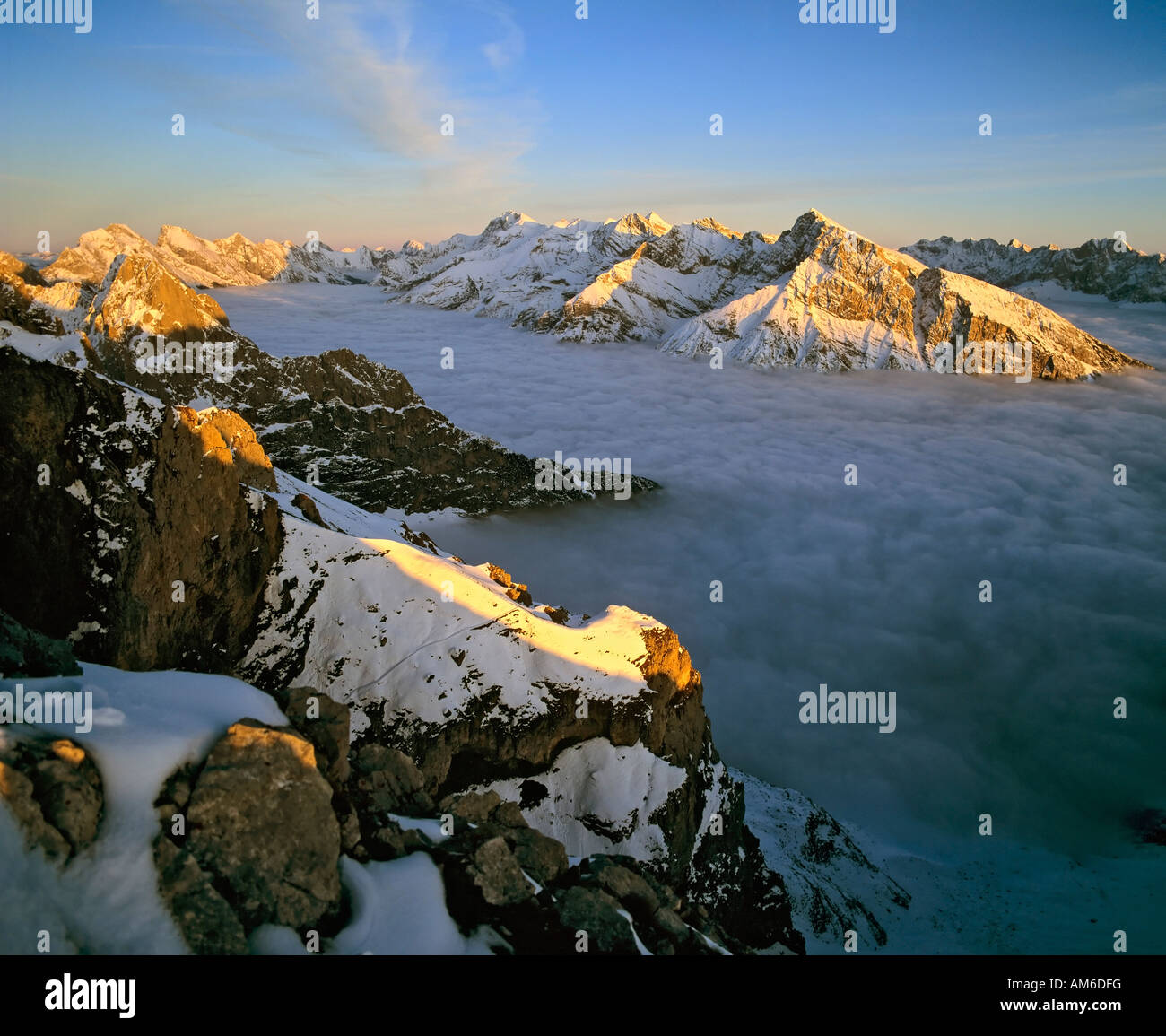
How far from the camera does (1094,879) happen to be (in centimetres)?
5938

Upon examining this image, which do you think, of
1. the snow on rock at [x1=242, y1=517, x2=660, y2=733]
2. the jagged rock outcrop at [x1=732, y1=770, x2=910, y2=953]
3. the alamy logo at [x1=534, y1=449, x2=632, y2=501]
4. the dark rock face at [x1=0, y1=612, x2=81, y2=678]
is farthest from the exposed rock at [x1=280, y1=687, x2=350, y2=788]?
the alamy logo at [x1=534, y1=449, x2=632, y2=501]

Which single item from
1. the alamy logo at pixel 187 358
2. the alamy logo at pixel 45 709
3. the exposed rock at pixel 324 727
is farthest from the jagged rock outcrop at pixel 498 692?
the alamy logo at pixel 187 358

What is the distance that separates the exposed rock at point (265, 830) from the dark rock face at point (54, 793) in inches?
66.7

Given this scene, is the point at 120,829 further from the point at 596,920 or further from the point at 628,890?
the point at 628,890

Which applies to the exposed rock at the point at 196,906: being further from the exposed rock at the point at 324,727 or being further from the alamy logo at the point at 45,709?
the exposed rock at the point at 324,727

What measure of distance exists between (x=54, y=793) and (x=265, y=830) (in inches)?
149

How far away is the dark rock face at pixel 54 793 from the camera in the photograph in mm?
10531

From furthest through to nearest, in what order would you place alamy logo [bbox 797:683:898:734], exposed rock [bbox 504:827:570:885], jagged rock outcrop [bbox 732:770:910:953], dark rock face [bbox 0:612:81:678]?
alamy logo [bbox 797:683:898:734] → jagged rock outcrop [bbox 732:770:910:953] → exposed rock [bbox 504:827:570:885] → dark rock face [bbox 0:612:81:678]

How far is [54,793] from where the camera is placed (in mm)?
10914

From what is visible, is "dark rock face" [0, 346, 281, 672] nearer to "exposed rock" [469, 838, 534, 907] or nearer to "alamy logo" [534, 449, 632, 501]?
"exposed rock" [469, 838, 534, 907]

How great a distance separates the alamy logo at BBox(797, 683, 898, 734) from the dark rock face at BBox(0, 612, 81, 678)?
274 feet

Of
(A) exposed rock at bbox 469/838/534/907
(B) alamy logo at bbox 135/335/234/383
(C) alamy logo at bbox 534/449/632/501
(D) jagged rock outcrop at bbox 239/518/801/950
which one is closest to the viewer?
(A) exposed rock at bbox 469/838/534/907
